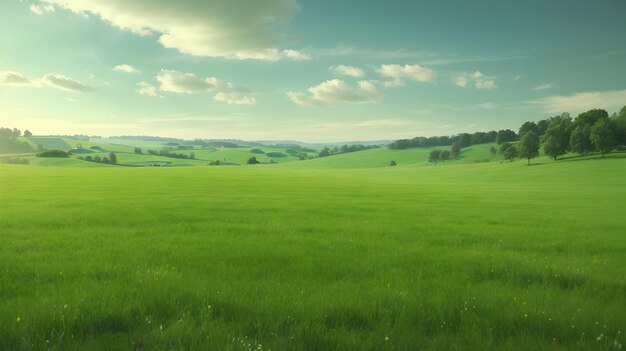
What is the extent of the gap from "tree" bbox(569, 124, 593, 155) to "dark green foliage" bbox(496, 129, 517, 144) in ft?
275

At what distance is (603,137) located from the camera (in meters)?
95.5

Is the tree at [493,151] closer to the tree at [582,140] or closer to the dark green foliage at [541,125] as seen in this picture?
the dark green foliage at [541,125]

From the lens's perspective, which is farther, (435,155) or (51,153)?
(435,155)

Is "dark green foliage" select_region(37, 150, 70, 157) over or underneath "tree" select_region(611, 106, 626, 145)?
underneath

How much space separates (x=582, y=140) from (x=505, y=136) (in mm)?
89677

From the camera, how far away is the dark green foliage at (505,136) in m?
185

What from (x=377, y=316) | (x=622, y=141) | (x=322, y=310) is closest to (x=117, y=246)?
(x=322, y=310)

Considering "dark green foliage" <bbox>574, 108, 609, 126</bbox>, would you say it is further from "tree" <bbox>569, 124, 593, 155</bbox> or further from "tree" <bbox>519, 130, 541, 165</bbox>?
"tree" <bbox>519, 130, 541, 165</bbox>

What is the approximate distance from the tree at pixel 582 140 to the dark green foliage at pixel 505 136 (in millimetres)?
83831

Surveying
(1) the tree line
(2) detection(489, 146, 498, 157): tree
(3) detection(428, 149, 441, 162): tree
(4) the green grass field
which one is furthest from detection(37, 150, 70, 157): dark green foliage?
(2) detection(489, 146, 498, 157): tree

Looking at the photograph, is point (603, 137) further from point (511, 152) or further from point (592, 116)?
point (511, 152)

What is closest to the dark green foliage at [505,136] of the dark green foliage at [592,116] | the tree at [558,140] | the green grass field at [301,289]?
the dark green foliage at [592,116]

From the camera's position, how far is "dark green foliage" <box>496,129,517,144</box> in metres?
185

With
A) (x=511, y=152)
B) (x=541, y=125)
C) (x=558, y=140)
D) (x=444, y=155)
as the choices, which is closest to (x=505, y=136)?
(x=541, y=125)
